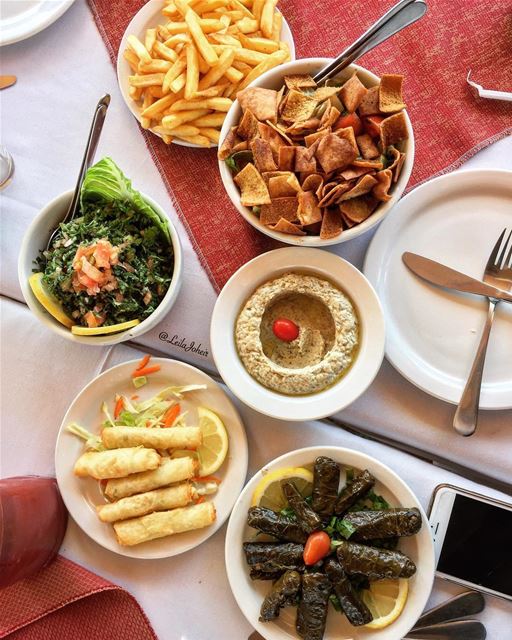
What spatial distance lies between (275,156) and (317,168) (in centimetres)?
9

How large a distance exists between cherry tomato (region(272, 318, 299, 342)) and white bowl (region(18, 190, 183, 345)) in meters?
0.25

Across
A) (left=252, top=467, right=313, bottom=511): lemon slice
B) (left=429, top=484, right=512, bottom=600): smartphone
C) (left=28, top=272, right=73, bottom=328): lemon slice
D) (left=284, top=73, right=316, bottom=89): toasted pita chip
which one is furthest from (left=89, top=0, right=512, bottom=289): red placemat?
(left=429, top=484, right=512, bottom=600): smartphone

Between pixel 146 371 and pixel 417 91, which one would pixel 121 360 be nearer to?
pixel 146 371

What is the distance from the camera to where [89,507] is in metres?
1.57

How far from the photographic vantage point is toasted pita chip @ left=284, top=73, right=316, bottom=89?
139cm

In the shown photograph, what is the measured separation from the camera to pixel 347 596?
142 centimetres

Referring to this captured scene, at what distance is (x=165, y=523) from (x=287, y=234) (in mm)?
726

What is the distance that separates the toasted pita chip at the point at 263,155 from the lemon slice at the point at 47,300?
562 millimetres

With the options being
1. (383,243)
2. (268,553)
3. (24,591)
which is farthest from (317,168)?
(24,591)

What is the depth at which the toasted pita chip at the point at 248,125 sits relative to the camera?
1.36 m

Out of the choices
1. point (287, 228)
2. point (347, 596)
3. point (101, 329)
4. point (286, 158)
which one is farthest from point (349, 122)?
point (347, 596)

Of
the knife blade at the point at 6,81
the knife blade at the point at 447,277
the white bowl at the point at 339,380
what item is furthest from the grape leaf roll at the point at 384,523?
the knife blade at the point at 6,81

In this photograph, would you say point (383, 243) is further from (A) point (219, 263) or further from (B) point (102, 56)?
(B) point (102, 56)

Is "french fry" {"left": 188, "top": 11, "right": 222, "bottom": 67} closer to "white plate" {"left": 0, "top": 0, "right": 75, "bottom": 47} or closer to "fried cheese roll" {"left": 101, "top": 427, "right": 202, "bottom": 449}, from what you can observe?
"white plate" {"left": 0, "top": 0, "right": 75, "bottom": 47}
